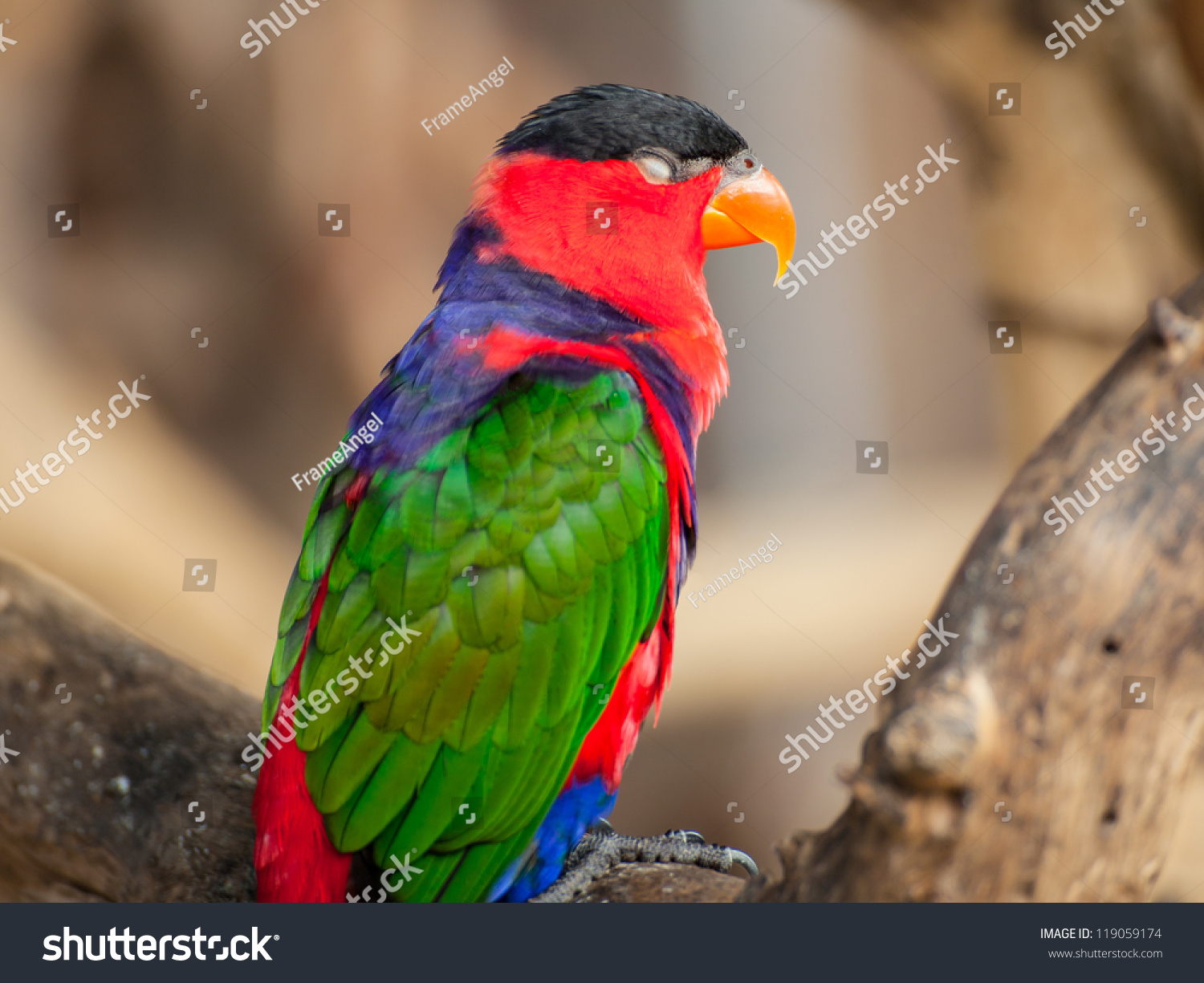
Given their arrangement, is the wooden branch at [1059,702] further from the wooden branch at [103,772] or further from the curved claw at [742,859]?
the wooden branch at [103,772]

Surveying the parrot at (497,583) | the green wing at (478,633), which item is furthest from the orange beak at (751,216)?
the green wing at (478,633)

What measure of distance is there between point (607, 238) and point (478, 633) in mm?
871

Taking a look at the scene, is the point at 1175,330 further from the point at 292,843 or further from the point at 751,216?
the point at 292,843

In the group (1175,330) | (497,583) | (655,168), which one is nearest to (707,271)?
(655,168)

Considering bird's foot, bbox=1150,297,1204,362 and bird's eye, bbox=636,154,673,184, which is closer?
bird's foot, bbox=1150,297,1204,362

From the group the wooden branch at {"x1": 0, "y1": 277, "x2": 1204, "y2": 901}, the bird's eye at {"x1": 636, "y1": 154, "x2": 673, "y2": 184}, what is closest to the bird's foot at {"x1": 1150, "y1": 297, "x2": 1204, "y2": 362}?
the wooden branch at {"x1": 0, "y1": 277, "x2": 1204, "y2": 901}

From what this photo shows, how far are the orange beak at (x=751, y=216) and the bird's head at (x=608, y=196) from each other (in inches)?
3.2

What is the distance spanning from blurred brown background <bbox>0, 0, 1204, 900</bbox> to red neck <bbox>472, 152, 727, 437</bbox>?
6.54ft

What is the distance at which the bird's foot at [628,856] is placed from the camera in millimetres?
1667

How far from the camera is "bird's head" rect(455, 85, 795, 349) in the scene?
186 cm

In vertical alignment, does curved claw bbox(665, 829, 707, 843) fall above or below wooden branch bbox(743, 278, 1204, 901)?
below

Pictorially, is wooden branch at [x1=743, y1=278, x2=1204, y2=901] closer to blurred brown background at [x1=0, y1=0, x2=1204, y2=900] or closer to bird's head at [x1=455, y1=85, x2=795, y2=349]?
bird's head at [x1=455, y1=85, x2=795, y2=349]

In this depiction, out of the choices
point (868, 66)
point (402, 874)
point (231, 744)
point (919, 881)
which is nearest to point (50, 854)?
point (231, 744)

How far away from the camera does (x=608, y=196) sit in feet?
6.15
